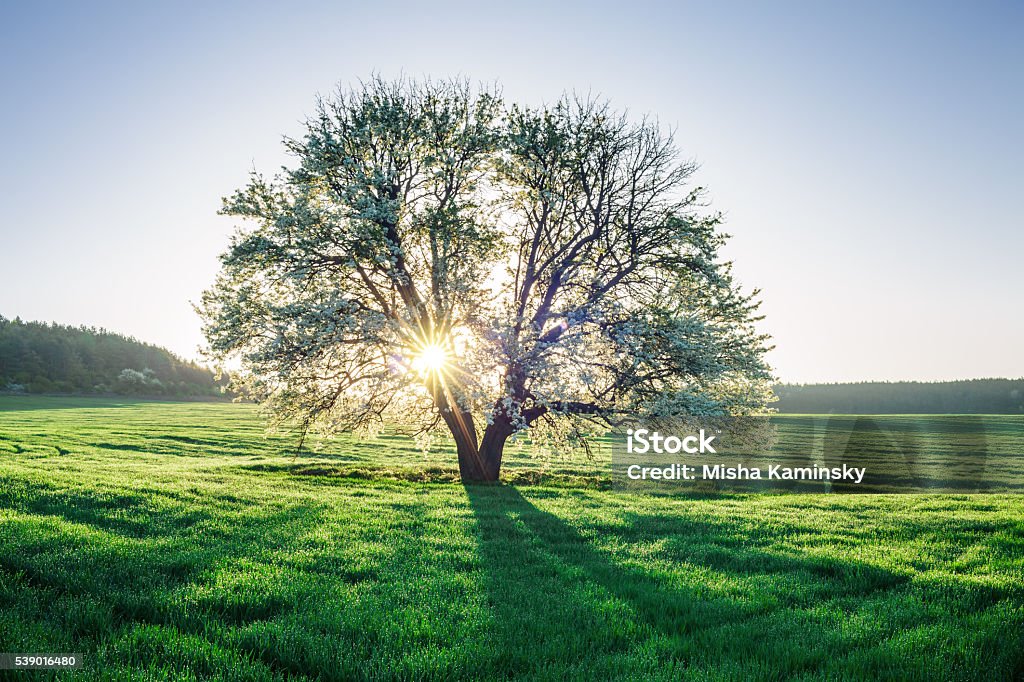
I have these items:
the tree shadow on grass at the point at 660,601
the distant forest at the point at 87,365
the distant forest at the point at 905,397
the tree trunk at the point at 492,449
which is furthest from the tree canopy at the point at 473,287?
the distant forest at the point at 905,397

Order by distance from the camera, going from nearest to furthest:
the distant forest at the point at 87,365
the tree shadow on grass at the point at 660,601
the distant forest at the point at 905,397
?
the tree shadow on grass at the point at 660,601
the distant forest at the point at 87,365
the distant forest at the point at 905,397

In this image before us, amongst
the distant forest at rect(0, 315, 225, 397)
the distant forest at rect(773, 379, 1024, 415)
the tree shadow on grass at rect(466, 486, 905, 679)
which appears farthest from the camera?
the distant forest at rect(773, 379, 1024, 415)

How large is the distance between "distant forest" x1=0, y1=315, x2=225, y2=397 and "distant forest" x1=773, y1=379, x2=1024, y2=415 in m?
129

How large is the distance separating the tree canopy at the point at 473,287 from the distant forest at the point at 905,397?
112754 millimetres

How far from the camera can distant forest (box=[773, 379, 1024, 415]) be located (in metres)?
119

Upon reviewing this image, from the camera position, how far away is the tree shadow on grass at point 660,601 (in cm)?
506

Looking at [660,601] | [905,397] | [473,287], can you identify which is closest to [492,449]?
[473,287]

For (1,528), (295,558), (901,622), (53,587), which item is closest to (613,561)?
(901,622)

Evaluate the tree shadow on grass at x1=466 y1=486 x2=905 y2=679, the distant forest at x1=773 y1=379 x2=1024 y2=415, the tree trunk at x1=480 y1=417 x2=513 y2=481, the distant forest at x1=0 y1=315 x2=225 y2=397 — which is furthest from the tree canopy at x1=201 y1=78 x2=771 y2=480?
the distant forest at x1=773 y1=379 x2=1024 y2=415

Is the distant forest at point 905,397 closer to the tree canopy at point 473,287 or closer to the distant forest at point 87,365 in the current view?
the tree canopy at point 473,287

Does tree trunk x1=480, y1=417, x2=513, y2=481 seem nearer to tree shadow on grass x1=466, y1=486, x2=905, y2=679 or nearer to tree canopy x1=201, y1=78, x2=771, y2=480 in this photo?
tree canopy x1=201, y1=78, x2=771, y2=480

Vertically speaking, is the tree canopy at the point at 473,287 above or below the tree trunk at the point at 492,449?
above

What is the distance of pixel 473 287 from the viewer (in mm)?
18922

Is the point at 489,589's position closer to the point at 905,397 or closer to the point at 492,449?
the point at 492,449
